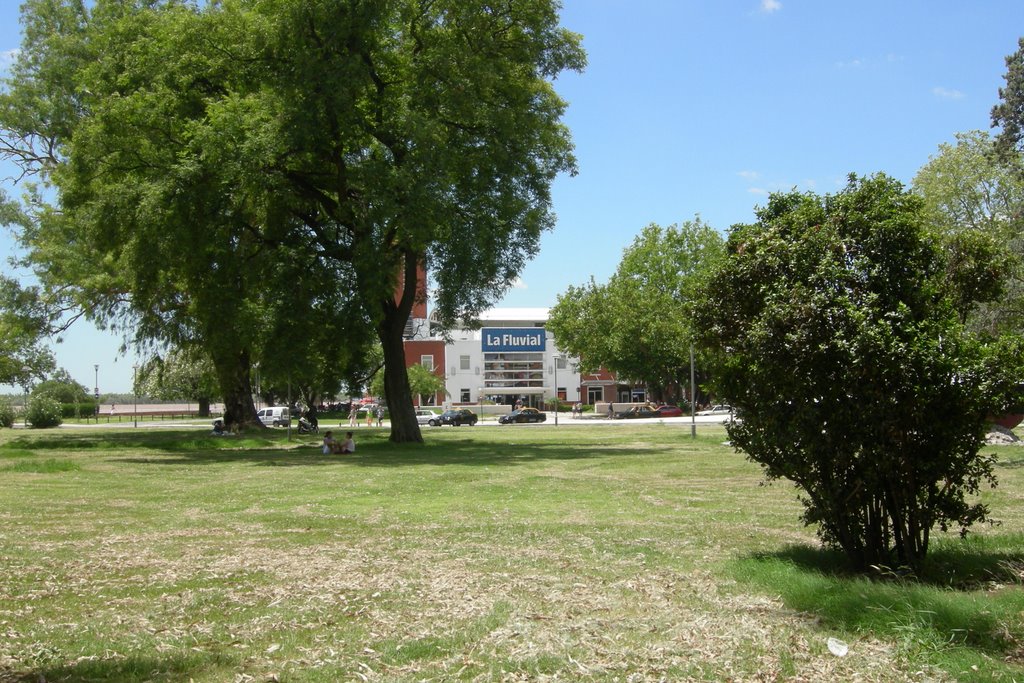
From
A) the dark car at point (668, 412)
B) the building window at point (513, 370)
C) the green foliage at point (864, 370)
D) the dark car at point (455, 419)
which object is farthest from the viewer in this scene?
the building window at point (513, 370)

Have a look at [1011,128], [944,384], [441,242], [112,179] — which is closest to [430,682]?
[944,384]

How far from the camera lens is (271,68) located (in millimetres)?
30328

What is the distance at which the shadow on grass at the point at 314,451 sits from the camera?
27.1 meters

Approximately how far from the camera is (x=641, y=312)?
84875 millimetres

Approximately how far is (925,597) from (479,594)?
3.81m

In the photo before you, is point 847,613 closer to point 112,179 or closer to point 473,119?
point 473,119

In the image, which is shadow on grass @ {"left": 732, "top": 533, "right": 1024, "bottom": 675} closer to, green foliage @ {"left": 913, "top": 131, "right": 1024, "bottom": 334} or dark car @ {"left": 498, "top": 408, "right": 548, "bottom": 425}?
green foliage @ {"left": 913, "top": 131, "right": 1024, "bottom": 334}

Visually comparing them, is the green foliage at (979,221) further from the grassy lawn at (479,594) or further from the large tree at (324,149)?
the large tree at (324,149)

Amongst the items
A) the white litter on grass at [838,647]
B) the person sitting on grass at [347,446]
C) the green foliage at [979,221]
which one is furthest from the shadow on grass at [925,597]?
the person sitting on grass at [347,446]

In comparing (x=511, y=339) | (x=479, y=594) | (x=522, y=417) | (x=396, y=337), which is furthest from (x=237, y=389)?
(x=511, y=339)

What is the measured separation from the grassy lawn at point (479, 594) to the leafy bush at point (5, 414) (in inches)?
2259

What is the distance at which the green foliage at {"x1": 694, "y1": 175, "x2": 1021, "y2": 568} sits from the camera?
26.1 feet

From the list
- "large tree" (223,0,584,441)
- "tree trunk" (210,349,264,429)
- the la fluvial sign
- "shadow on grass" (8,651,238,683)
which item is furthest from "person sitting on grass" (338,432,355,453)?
the la fluvial sign

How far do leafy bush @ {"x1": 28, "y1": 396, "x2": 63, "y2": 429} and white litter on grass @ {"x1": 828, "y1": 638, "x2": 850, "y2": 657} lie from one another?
67986 mm
